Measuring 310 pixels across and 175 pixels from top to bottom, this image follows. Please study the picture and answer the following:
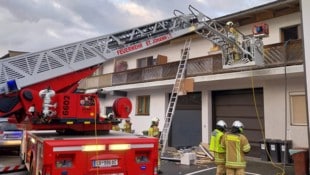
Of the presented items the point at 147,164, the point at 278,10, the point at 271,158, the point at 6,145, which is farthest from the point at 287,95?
the point at 6,145

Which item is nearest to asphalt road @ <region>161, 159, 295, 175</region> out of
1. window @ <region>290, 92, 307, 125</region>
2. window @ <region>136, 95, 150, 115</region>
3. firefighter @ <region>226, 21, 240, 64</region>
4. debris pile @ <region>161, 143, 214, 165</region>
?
debris pile @ <region>161, 143, 214, 165</region>

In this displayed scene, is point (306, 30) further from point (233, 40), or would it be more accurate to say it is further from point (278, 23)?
point (278, 23)

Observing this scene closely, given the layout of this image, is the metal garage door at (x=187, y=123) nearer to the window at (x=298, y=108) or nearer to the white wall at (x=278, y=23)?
the white wall at (x=278, y=23)

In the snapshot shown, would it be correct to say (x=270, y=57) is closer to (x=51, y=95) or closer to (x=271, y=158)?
(x=271, y=158)

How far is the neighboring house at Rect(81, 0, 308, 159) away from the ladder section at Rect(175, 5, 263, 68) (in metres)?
0.82

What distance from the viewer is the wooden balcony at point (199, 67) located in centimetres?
1186

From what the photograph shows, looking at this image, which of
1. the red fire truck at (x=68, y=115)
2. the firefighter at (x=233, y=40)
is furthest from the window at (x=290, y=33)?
the red fire truck at (x=68, y=115)

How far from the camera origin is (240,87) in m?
15.1

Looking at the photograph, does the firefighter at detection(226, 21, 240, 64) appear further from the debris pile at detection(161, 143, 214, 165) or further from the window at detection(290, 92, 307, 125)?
the debris pile at detection(161, 143, 214, 165)

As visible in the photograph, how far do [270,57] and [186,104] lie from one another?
22.0 ft

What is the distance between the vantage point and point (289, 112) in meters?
13.1

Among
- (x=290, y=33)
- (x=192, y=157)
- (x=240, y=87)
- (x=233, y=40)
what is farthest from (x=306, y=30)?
(x=240, y=87)

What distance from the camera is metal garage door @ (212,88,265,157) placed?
14548 millimetres

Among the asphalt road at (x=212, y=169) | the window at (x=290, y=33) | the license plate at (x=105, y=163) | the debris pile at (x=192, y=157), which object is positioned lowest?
the asphalt road at (x=212, y=169)
